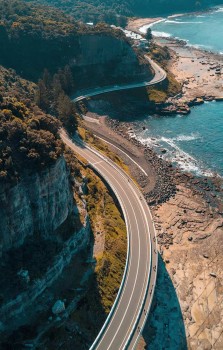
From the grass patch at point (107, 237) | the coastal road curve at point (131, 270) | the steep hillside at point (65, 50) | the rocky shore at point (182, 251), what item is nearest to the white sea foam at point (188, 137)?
the rocky shore at point (182, 251)

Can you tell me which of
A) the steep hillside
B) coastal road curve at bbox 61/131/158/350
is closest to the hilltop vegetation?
the steep hillside

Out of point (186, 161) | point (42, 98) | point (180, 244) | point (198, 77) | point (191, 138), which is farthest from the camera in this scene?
point (198, 77)

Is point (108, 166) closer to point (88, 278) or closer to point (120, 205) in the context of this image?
point (120, 205)

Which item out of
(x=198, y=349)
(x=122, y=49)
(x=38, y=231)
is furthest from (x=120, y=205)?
(x=122, y=49)

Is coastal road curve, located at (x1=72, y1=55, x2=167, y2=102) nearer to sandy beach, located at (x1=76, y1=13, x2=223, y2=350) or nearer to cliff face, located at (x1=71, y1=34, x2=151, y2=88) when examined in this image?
cliff face, located at (x1=71, y1=34, x2=151, y2=88)

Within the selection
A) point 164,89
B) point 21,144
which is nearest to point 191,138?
point 164,89

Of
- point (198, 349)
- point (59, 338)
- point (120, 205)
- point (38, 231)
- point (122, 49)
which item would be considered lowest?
point (198, 349)

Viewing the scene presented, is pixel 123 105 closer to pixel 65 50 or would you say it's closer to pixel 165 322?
pixel 65 50
